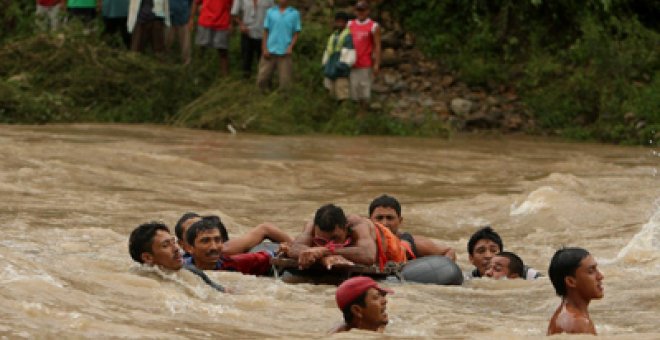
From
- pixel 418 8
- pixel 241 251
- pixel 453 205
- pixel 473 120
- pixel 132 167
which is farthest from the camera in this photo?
pixel 418 8

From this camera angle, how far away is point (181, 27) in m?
21.4

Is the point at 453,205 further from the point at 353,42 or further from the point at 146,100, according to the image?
the point at 146,100

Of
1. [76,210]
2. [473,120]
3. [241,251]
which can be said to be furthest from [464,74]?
[241,251]

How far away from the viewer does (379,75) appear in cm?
2230

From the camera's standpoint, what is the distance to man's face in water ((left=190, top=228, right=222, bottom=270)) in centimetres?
1045

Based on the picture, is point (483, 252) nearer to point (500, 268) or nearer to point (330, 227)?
point (500, 268)

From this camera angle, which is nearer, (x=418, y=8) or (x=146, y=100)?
(x=146, y=100)

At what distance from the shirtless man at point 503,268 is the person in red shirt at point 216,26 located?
10.7 meters

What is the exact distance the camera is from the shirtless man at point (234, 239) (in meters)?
10.7

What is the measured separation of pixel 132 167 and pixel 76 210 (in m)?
2.90

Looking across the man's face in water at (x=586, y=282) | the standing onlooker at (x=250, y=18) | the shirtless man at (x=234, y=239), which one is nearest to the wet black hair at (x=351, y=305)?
the man's face in water at (x=586, y=282)

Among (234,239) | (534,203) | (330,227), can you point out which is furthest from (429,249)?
(534,203)

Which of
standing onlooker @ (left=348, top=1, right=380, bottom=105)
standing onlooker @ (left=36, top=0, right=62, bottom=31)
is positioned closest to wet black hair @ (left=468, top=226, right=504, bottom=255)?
standing onlooker @ (left=348, top=1, right=380, bottom=105)

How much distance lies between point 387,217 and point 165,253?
232cm
